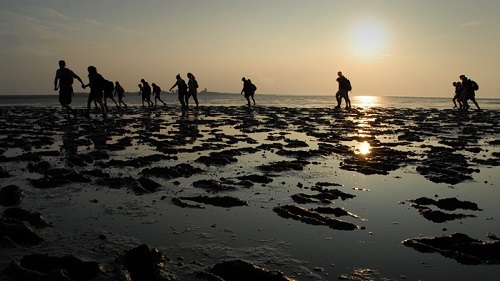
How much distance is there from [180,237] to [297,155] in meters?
5.59

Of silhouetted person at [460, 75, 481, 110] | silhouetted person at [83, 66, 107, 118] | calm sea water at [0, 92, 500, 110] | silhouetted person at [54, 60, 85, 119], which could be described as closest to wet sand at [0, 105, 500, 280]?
silhouetted person at [54, 60, 85, 119]

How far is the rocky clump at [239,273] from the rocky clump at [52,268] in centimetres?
91

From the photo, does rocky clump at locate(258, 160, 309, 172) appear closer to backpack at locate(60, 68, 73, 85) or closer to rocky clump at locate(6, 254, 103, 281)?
rocky clump at locate(6, 254, 103, 281)

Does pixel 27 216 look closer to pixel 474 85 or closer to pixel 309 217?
pixel 309 217

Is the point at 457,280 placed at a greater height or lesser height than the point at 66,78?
lesser

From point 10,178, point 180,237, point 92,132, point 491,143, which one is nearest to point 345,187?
point 180,237

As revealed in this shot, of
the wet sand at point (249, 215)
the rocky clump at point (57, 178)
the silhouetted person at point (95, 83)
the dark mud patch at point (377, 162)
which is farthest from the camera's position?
the silhouetted person at point (95, 83)

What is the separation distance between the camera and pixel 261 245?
12.0ft

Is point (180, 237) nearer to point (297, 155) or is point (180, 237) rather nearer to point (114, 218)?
→ point (114, 218)

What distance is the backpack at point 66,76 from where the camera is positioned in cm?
1616

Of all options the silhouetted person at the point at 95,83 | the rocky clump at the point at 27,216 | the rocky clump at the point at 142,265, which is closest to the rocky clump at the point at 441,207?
the rocky clump at the point at 142,265

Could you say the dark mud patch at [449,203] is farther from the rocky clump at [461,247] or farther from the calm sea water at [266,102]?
the calm sea water at [266,102]

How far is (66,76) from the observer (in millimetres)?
16266

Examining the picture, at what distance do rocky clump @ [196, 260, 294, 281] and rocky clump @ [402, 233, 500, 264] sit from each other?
1.59 meters
